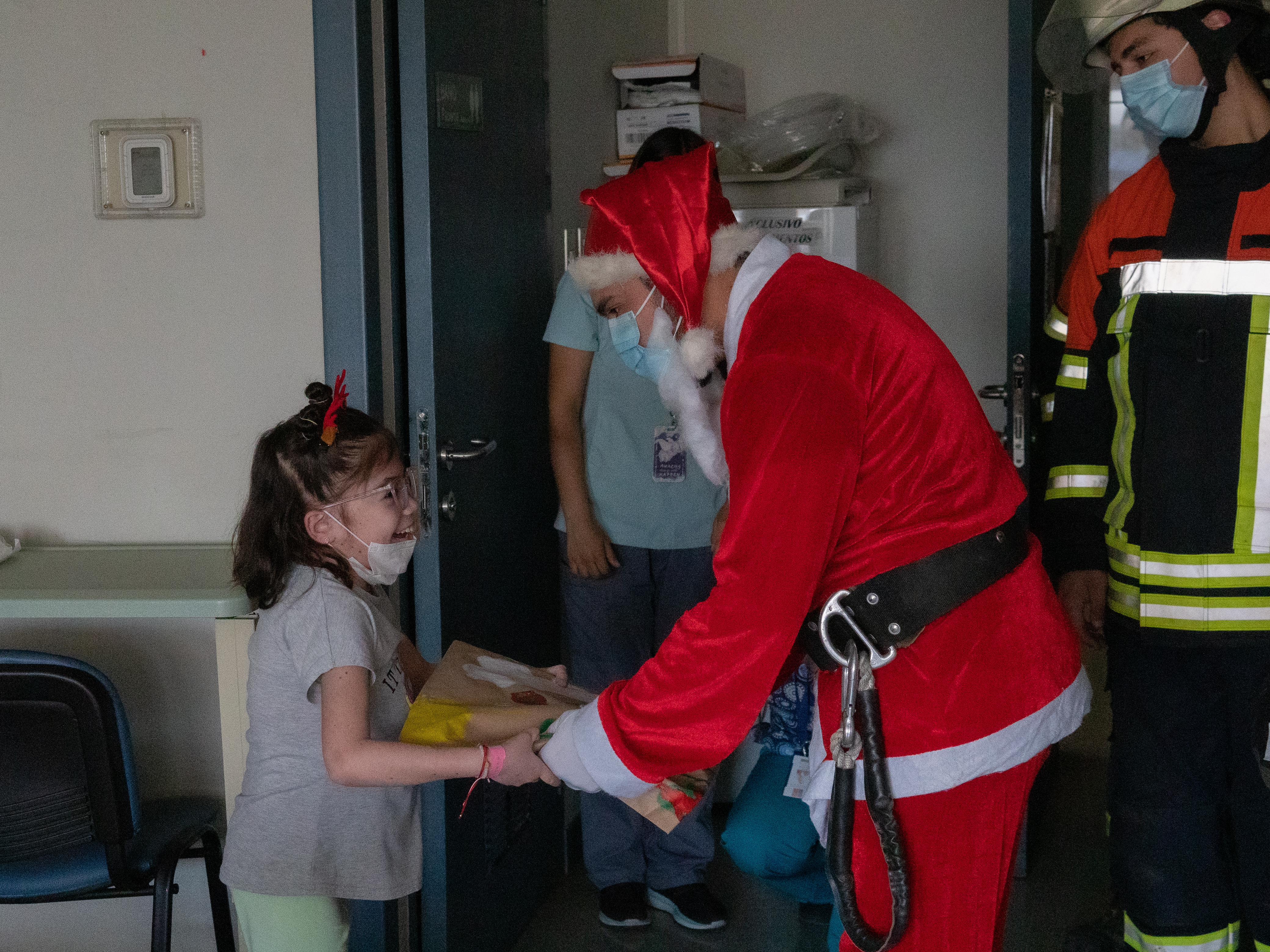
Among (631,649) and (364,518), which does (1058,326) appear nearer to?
(631,649)

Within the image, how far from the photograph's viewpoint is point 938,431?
133 cm

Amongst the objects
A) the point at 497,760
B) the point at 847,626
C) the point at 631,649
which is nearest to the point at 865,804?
the point at 847,626

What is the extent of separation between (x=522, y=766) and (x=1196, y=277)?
118cm

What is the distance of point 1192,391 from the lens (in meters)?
1.78

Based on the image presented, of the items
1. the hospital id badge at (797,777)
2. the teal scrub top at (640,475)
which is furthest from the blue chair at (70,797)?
the hospital id badge at (797,777)

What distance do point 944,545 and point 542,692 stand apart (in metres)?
0.59

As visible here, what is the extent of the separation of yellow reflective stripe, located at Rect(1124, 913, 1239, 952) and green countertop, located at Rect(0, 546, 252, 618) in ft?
4.74

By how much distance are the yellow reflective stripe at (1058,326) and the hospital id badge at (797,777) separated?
94 centimetres

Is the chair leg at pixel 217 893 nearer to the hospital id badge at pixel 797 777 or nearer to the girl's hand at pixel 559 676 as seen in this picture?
the girl's hand at pixel 559 676

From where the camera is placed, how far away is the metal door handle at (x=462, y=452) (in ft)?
6.93

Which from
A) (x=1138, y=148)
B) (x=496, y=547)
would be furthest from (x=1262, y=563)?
(x=1138, y=148)

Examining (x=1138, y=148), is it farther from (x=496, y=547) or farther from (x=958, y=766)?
(x=958, y=766)

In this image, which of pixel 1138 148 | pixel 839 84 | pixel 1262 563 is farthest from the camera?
pixel 1138 148

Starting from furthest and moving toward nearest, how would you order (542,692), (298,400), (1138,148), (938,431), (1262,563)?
(1138,148) → (298,400) → (1262,563) → (542,692) → (938,431)
